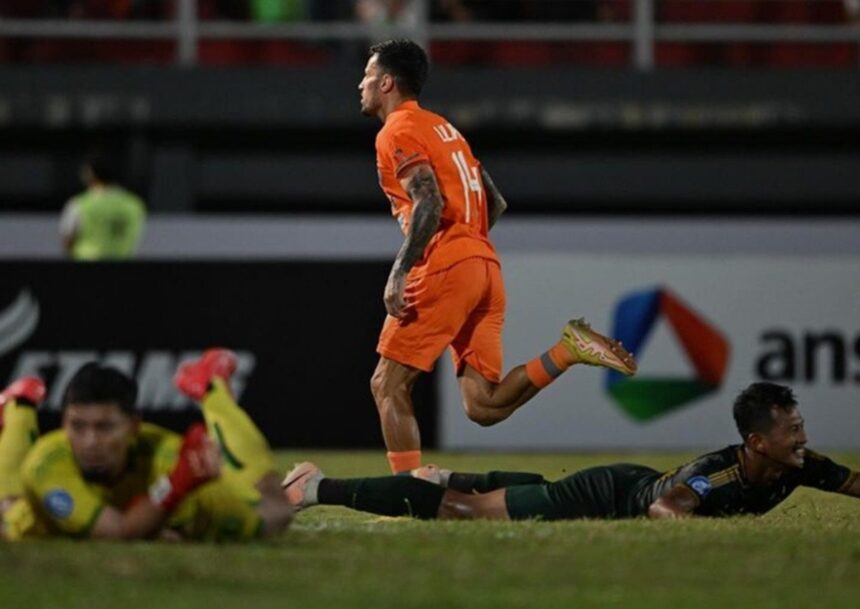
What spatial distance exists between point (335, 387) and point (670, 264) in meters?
2.79

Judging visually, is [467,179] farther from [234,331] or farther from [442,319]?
[234,331]

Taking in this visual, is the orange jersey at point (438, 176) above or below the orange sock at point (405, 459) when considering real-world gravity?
above

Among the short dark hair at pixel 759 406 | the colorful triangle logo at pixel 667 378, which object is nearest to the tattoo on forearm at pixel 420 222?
the short dark hair at pixel 759 406

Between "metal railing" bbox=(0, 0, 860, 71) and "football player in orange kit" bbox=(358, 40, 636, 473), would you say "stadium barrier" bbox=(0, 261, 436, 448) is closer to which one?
"metal railing" bbox=(0, 0, 860, 71)

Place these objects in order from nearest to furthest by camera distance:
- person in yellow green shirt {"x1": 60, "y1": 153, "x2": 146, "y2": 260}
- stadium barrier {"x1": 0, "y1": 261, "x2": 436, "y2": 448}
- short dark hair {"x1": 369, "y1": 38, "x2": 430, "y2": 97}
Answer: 1. short dark hair {"x1": 369, "y1": 38, "x2": 430, "y2": 97}
2. stadium barrier {"x1": 0, "y1": 261, "x2": 436, "y2": 448}
3. person in yellow green shirt {"x1": 60, "y1": 153, "x2": 146, "y2": 260}

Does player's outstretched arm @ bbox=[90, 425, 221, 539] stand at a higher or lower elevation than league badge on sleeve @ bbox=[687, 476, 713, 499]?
higher

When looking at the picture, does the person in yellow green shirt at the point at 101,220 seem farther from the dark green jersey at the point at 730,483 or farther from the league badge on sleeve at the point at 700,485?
the league badge on sleeve at the point at 700,485

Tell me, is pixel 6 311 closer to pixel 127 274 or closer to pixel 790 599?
pixel 127 274

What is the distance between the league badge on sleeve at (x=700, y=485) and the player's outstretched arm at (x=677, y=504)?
28 millimetres

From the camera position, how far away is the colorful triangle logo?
15461 mm

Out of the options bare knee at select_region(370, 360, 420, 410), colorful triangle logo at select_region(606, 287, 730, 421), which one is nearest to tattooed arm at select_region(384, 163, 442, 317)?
bare knee at select_region(370, 360, 420, 410)

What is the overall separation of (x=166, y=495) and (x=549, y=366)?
120 inches

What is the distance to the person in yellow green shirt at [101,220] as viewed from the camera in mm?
17000

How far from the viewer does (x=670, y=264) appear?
51.3ft
